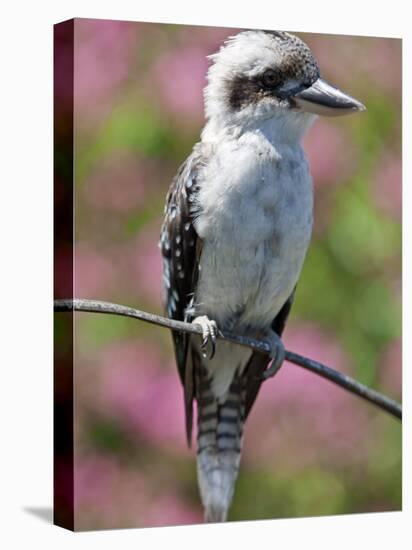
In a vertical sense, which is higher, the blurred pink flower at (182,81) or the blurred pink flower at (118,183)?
the blurred pink flower at (182,81)

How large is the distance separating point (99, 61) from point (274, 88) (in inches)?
25.0

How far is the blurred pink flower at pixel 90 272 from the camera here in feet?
14.5

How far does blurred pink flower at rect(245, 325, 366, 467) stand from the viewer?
16.3ft

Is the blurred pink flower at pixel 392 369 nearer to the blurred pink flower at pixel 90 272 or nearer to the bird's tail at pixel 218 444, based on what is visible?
the bird's tail at pixel 218 444

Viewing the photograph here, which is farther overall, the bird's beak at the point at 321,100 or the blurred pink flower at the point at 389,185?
the blurred pink flower at the point at 389,185

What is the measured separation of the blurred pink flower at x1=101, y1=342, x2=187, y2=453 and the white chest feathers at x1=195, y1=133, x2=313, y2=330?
332 millimetres

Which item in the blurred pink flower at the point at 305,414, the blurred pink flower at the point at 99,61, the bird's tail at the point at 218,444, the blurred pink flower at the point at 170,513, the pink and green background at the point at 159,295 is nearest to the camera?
the blurred pink flower at the point at 99,61

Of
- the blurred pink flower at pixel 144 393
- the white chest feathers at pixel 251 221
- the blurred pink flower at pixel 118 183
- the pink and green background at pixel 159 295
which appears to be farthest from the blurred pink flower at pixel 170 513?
the blurred pink flower at pixel 118 183

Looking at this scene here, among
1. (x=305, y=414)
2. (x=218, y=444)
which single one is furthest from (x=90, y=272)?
(x=305, y=414)

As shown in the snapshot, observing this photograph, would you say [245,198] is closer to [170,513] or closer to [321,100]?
[321,100]

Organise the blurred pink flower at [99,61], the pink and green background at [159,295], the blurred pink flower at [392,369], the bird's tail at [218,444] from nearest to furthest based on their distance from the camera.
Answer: the blurred pink flower at [99,61] < the pink and green background at [159,295] < the bird's tail at [218,444] < the blurred pink flower at [392,369]

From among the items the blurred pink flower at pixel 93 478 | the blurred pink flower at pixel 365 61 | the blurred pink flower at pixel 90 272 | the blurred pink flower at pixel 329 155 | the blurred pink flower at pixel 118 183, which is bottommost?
the blurred pink flower at pixel 93 478

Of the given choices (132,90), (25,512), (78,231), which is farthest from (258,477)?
(132,90)

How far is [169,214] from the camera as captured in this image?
467cm
